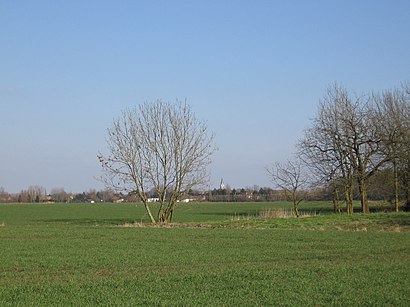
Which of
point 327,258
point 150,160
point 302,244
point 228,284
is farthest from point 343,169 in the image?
point 228,284

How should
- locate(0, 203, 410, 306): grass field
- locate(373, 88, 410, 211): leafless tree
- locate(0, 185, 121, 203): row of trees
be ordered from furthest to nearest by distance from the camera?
locate(0, 185, 121, 203): row of trees < locate(373, 88, 410, 211): leafless tree < locate(0, 203, 410, 306): grass field

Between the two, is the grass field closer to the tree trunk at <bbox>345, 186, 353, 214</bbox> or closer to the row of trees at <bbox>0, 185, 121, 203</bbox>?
the tree trunk at <bbox>345, 186, 353, 214</bbox>

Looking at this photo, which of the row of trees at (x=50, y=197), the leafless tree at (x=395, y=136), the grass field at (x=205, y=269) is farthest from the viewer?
the row of trees at (x=50, y=197)

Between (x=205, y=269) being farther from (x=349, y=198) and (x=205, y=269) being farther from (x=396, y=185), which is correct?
(x=396, y=185)

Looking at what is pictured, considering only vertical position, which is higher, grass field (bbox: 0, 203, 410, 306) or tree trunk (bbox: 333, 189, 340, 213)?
tree trunk (bbox: 333, 189, 340, 213)

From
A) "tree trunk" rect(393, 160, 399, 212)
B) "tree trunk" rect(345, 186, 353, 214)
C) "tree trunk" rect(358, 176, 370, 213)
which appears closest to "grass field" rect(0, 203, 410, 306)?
"tree trunk" rect(345, 186, 353, 214)

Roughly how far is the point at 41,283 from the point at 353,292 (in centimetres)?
798

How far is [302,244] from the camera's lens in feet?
87.5

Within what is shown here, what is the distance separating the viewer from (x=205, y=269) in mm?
17906

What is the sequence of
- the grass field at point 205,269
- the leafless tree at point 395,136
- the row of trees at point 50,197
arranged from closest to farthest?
the grass field at point 205,269, the leafless tree at point 395,136, the row of trees at point 50,197

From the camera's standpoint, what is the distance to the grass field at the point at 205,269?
1298 centimetres

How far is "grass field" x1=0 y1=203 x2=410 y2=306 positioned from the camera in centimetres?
1298

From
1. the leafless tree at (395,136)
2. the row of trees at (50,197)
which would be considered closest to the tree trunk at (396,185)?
the leafless tree at (395,136)

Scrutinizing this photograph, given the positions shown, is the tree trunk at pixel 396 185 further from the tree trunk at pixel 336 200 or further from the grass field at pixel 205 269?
the grass field at pixel 205 269
